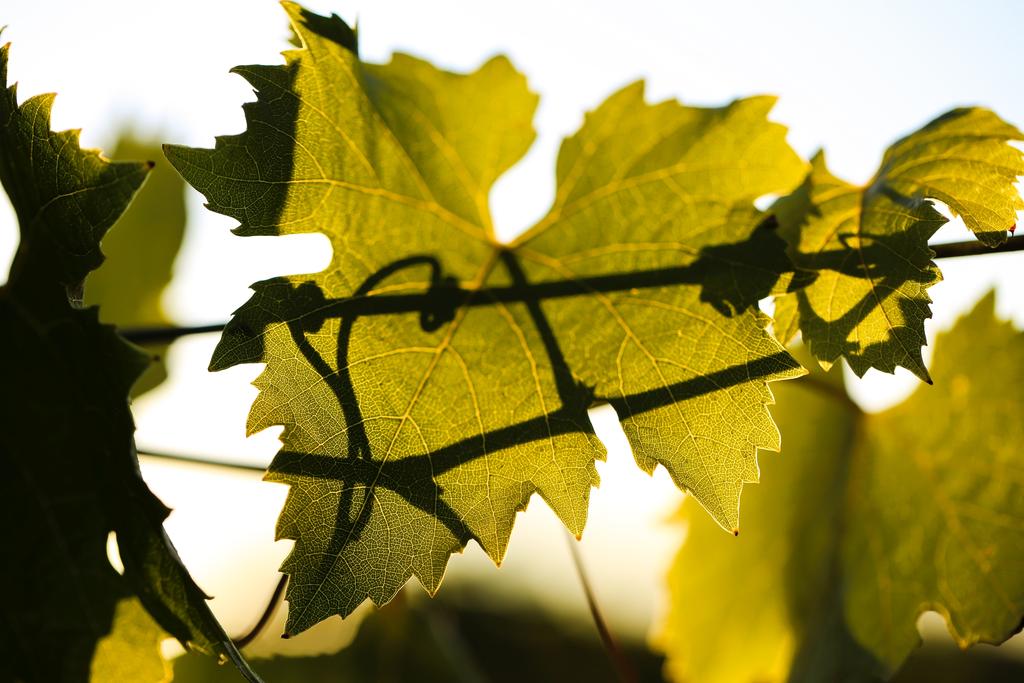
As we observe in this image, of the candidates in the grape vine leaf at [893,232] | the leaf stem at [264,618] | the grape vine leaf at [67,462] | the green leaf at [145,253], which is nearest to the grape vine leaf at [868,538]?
the grape vine leaf at [893,232]

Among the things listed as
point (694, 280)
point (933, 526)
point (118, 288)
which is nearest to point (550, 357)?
point (694, 280)

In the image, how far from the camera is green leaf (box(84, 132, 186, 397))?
2109 millimetres

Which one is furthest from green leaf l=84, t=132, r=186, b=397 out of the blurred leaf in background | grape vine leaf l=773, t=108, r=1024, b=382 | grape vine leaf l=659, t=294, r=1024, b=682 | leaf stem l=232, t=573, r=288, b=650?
grape vine leaf l=773, t=108, r=1024, b=382

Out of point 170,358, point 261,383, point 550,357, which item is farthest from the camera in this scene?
point 170,358

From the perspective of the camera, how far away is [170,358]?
2.01 metres

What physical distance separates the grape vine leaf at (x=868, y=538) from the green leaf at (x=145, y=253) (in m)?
1.45

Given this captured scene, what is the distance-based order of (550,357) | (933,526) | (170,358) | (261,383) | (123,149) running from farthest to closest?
(123,149) < (170,358) < (933,526) < (550,357) < (261,383)

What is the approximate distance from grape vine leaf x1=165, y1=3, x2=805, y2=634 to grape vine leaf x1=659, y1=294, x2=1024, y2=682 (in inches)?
27.3

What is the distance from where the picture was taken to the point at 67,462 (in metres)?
0.85

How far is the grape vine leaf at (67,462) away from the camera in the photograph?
0.84 m

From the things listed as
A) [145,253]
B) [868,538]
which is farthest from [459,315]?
[145,253]

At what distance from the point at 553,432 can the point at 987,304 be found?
3.51 feet

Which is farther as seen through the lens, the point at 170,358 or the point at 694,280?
the point at 170,358

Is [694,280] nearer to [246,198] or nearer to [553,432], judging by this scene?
[553,432]
